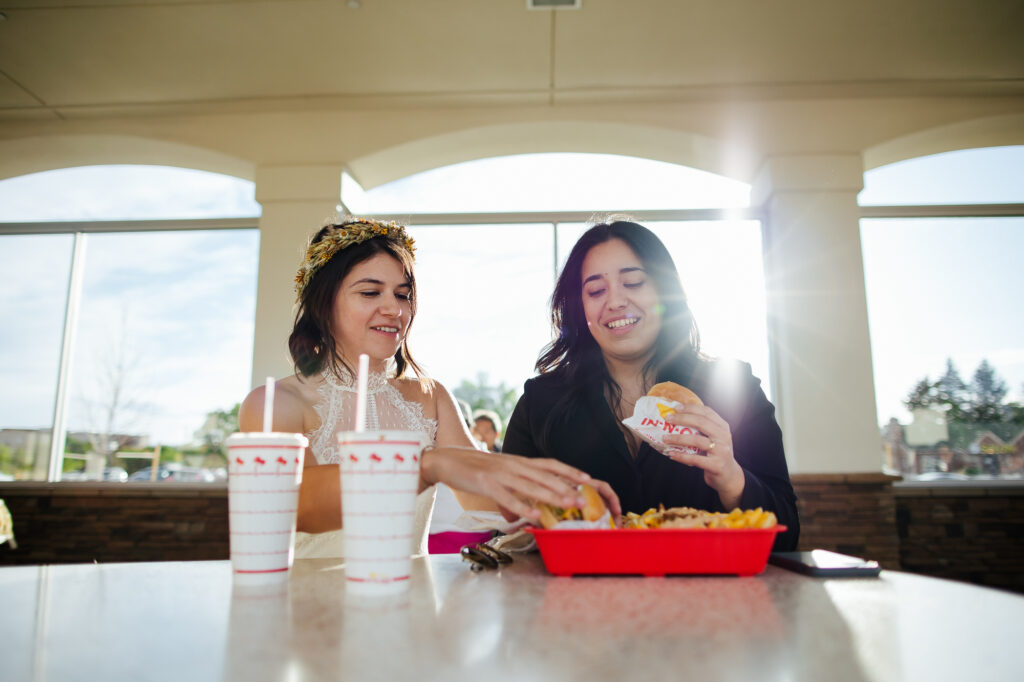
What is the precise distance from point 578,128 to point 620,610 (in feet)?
14.9

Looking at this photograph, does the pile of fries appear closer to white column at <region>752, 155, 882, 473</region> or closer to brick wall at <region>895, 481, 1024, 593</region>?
white column at <region>752, 155, 882, 473</region>

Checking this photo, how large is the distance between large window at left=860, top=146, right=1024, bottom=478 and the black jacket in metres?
3.82

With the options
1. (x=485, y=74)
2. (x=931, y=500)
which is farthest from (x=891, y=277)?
(x=485, y=74)

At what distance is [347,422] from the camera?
1.92 meters

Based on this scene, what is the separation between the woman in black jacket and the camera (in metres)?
1.63

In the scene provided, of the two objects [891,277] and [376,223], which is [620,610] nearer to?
[376,223]

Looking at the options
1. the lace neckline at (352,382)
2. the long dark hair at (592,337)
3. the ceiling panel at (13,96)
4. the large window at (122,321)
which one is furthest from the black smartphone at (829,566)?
the ceiling panel at (13,96)

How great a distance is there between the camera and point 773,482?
5.04ft

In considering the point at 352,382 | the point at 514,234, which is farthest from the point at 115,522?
the point at 352,382

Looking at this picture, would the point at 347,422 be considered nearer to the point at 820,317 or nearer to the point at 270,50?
the point at 270,50

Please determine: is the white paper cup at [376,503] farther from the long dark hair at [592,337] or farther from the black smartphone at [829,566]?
the long dark hair at [592,337]

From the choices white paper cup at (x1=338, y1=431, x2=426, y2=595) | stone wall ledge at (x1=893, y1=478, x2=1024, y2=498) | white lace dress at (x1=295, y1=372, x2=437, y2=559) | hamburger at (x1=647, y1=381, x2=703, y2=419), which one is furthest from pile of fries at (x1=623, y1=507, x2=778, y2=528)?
stone wall ledge at (x1=893, y1=478, x2=1024, y2=498)

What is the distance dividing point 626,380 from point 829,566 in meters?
1.04

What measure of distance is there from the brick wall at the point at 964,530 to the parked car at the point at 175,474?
5.11 metres
